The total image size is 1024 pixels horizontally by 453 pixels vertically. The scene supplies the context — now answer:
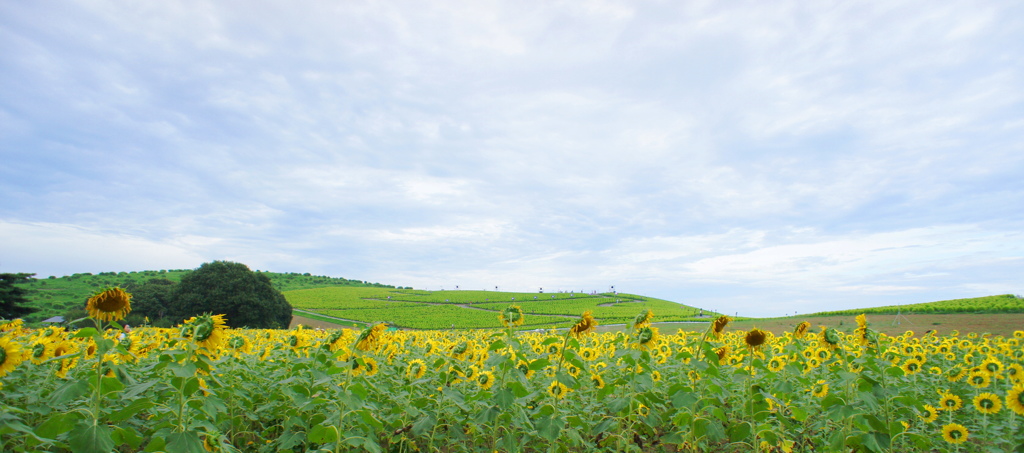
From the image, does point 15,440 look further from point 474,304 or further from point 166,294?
point 474,304

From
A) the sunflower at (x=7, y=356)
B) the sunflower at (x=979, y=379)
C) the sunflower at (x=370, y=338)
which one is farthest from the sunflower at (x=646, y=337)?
the sunflower at (x=979, y=379)

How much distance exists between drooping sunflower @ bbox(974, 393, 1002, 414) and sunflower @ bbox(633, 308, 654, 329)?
14.5ft

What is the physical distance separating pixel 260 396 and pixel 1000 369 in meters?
10.2

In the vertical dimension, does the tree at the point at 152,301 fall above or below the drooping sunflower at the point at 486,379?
below

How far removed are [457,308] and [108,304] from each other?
6312 cm

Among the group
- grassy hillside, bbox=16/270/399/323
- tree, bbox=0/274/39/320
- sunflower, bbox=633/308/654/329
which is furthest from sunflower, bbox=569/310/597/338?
tree, bbox=0/274/39/320

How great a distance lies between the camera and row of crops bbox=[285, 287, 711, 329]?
48381mm

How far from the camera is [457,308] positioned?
2586 inches

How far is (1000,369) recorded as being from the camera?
671 cm

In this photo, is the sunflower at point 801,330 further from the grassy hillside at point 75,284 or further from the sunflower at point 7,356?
the grassy hillside at point 75,284

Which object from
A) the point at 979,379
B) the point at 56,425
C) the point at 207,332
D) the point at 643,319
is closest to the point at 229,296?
the point at 207,332

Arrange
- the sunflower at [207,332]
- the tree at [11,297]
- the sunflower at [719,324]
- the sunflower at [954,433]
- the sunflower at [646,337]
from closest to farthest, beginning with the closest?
the sunflower at [207,332] < the sunflower at [646,337] < the sunflower at [719,324] < the sunflower at [954,433] < the tree at [11,297]

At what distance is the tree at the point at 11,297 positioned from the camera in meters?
30.8

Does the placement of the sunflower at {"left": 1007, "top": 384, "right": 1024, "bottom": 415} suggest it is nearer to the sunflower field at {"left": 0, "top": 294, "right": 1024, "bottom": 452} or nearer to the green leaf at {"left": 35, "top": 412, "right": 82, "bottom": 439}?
the sunflower field at {"left": 0, "top": 294, "right": 1024, "bottom": 452}
